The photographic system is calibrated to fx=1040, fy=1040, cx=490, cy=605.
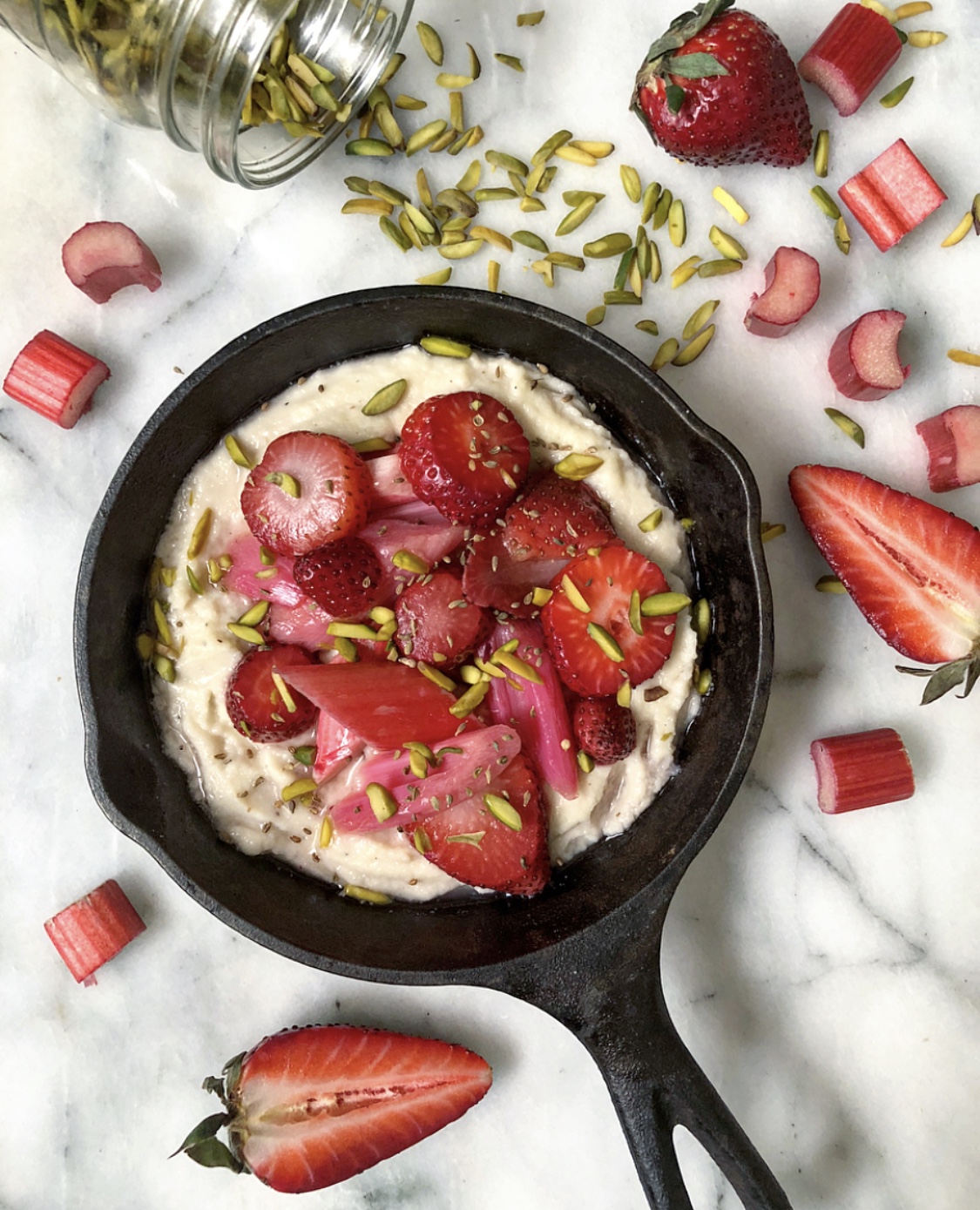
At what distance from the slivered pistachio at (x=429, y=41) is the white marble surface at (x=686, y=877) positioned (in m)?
0.03

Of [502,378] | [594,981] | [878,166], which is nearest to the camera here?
[594,981]

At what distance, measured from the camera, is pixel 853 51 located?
1891 millimetres

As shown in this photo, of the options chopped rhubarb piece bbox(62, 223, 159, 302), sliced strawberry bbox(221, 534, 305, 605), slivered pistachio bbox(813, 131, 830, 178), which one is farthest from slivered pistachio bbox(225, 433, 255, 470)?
slivered pistachio bbox(813, 131, 830, 178)

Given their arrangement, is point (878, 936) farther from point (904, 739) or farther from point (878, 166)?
point (878, 166)

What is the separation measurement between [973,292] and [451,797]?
1.37 metres

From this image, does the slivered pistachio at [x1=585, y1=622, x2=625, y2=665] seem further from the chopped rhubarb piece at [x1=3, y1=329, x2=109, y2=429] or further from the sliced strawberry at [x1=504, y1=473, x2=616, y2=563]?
the chopped rhubarb piece at [x1=3, y1=329, x2=109, y2=429]

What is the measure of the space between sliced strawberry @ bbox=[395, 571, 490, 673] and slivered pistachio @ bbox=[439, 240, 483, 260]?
2.13 feet

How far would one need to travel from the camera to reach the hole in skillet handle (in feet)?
5.36

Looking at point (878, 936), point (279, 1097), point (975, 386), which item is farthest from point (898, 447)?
point (279, 1097)

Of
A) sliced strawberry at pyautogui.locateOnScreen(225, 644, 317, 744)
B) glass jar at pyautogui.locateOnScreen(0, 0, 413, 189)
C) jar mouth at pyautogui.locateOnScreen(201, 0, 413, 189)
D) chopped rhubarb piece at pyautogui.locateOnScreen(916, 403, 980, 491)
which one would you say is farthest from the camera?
chopped rhubarb piece at pyautogui.locateOnScreen(916, 403, 980, 491)

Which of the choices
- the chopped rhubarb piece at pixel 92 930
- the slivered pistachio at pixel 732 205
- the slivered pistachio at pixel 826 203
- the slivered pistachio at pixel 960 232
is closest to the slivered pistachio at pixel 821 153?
the slivered pistachio at pixel 826 203

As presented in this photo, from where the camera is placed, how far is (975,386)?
1980mm

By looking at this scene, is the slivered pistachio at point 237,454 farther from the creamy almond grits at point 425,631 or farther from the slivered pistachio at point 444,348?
the slivered pistachio at point 444,348

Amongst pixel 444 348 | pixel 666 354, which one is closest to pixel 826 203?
pixel 666 354
